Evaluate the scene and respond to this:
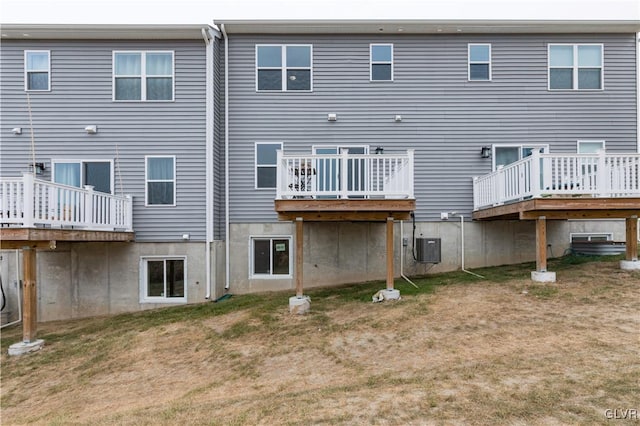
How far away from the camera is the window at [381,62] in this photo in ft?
32.4

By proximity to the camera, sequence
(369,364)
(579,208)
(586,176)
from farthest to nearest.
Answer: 1. (586,176)
2. (579,208)
3. (369,364)

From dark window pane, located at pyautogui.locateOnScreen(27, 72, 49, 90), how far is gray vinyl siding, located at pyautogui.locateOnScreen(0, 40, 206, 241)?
212mm

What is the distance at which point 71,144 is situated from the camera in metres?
9.34

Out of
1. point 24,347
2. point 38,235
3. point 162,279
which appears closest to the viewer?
point 38,235

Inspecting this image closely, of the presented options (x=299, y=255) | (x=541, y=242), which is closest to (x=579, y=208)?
(x=541, y=242)

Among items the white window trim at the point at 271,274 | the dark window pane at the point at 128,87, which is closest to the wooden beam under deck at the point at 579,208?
the white window trim at the point at 271,274

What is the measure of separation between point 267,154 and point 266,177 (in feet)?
2.26

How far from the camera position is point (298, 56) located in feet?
32.2

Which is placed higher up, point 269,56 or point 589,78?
point 269,56

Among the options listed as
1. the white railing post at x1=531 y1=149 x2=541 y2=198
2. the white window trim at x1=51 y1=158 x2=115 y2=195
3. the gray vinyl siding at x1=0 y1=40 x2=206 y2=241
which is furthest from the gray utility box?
the white window trim at x1=51 y1=158 x2=115 y2=195

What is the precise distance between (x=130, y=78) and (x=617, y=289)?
13034 mm

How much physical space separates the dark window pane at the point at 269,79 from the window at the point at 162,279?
5566 millimetres

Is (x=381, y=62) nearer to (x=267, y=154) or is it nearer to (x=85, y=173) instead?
(x=267, y=154)

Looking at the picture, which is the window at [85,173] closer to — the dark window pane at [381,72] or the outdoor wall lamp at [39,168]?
the outdoor wall lamp at [39,168]
